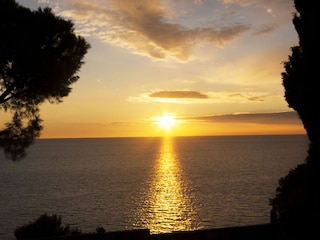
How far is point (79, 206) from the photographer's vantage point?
6147 cm

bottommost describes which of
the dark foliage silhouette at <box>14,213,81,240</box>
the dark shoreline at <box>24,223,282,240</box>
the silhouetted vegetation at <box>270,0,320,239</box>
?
the dark foliage silhouette at <box>14,213,81,240</box>

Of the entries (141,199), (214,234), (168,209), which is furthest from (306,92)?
(141,199)

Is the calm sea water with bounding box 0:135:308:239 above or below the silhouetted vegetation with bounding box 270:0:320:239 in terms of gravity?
below

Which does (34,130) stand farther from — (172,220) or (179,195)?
(179,195)

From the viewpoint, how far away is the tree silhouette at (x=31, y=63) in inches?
469

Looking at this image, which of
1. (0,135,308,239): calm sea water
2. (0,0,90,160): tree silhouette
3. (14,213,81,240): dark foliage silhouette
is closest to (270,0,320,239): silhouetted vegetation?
(0,0,90,160): tree silhouette

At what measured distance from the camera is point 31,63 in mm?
12125

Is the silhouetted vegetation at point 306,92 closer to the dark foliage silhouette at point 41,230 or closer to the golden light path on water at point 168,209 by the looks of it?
the dark foliage silhouette at point 41,230

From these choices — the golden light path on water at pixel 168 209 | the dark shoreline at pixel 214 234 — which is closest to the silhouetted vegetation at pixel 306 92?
the dark shoreline at pixel 214 234

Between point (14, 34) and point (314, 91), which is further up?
point (14, 34)

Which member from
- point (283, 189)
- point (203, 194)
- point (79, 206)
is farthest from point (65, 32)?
point (203, 194)

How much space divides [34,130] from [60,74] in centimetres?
274

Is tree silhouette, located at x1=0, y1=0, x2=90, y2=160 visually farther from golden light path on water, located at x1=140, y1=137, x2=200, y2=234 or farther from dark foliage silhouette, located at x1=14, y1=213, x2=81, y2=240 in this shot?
golden light path on water, located at x1=140, y1=137, x2=200, y2=234

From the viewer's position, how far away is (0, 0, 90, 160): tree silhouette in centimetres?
1191
